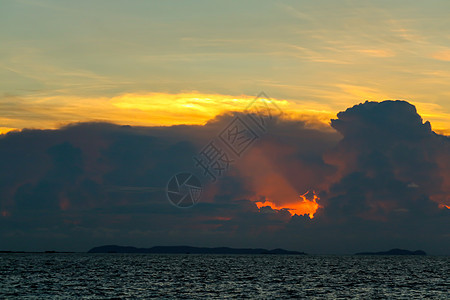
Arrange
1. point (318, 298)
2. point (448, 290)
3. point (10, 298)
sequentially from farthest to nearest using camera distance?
point (448, 290) < point (318, 298) < point (10, 298)

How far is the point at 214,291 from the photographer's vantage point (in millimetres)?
100625

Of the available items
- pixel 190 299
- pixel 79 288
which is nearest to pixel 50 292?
pixel 79 288

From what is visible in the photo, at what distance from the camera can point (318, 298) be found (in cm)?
9294

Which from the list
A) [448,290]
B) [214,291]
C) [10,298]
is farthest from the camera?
[448,290]

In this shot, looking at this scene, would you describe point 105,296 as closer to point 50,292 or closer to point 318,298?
point 50,292

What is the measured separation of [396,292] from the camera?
105375 mm

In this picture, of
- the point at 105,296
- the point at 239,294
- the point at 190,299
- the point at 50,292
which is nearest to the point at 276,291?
the point at 239,294

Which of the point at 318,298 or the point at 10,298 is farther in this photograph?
the point at 318,298

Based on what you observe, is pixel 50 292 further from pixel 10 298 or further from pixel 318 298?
pixel 318 298

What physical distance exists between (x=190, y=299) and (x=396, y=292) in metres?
40.6

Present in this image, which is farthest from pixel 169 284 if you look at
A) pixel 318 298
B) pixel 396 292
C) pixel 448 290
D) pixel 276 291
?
pixel 448 290

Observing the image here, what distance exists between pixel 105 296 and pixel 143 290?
11.7 m

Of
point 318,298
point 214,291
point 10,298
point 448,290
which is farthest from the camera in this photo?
point 448,290

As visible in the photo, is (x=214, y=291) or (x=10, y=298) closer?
(x=10, y=298)
